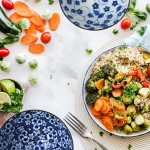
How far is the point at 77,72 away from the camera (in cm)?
283

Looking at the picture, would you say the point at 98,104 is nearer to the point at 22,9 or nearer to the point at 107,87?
the point at 107,87

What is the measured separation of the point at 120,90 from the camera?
270cm

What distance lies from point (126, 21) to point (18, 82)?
0.76 m

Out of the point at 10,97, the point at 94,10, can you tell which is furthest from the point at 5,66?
the point at 94,10

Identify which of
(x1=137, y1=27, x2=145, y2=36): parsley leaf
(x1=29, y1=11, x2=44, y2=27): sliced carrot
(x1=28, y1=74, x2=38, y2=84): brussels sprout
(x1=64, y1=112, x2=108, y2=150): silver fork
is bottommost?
(x1=64, y1=112, x2=108, y2=150): silver fork

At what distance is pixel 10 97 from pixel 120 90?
2.12 ft

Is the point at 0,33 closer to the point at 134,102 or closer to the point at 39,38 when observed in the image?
the point at 39,38

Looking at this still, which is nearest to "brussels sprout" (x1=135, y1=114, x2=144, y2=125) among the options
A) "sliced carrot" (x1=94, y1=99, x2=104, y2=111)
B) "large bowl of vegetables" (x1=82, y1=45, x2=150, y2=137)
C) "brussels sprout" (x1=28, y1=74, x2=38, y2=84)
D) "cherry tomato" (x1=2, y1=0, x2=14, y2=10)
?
"large bowl of vegetables" (x1=82, y1=45, x2=150, y2=137)

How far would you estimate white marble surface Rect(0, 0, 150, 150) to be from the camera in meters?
2.83

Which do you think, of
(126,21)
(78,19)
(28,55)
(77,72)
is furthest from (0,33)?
(78,19)

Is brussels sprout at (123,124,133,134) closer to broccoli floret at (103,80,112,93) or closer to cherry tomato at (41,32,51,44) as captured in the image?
broccoli floret at (103,80,112,93)

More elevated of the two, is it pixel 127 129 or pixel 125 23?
pixel 125 23

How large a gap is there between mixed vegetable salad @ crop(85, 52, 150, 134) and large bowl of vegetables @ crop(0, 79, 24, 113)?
402 mm

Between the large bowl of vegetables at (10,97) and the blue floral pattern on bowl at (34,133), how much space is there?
0.34m
